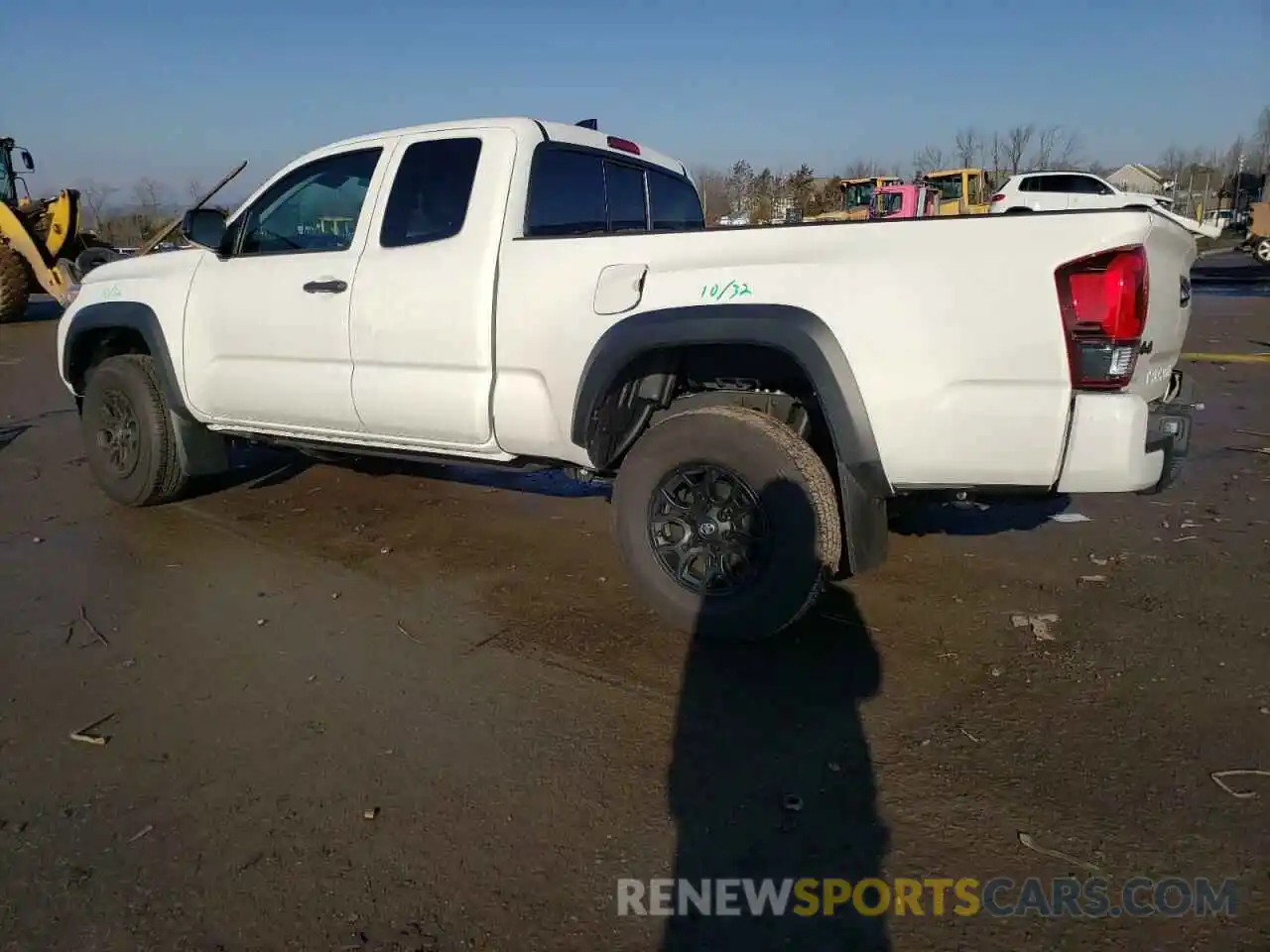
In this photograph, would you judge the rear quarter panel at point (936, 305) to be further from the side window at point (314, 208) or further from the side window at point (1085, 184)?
the side window at point (1085, 184)

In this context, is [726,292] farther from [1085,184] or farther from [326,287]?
[1085,184]

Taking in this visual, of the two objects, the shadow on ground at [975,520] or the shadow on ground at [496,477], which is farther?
the shadow on ground at [496,477]

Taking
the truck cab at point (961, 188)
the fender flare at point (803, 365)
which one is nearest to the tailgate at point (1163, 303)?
the fender flare at point (803, 365)

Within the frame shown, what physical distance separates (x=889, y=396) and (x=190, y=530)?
395cm

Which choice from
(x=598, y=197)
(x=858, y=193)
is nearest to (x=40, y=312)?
(x=598, y=197)

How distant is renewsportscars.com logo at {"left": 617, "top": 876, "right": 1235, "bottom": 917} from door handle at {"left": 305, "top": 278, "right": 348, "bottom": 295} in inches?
121

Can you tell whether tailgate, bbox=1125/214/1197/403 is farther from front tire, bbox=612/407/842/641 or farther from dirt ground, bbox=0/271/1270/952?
front tire, bbox=612/407/842/641

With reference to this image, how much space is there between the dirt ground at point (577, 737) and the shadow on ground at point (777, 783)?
11mm

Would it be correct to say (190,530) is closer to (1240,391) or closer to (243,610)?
(243,610)

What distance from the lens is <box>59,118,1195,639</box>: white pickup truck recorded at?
294cm

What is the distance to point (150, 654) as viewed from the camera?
142 inches

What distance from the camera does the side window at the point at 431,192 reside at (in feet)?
13.4

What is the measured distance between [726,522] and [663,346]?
0.72m

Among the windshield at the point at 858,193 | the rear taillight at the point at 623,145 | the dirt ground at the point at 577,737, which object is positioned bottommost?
the dirt ground at the point at 577,737
